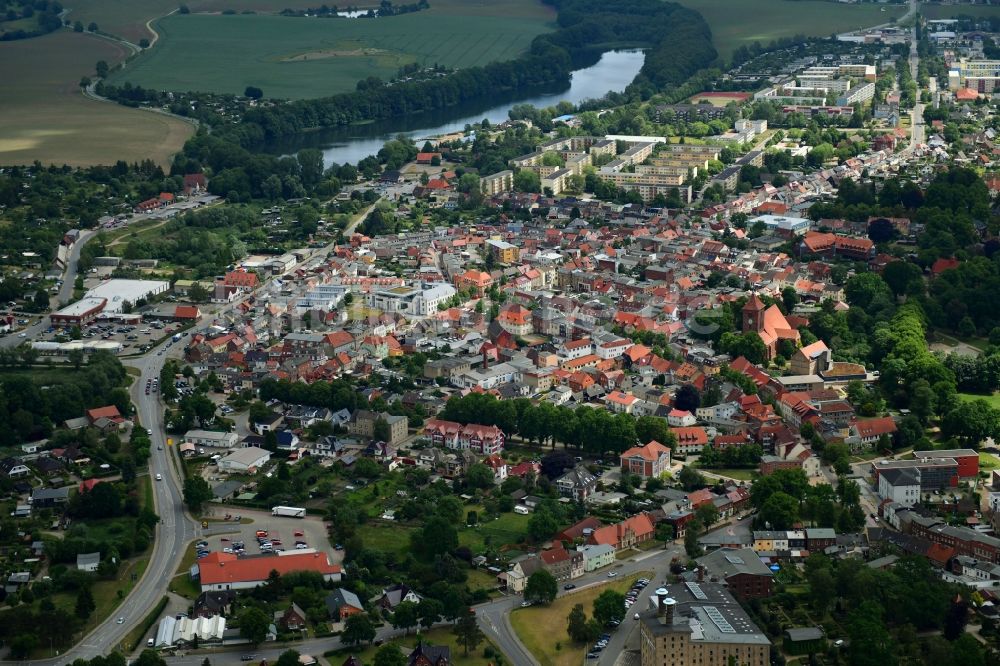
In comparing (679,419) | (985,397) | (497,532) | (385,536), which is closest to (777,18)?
(985,397)

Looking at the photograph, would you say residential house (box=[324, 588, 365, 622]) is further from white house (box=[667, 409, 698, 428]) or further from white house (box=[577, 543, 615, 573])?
white house (box=[667, 409, 698, 428])

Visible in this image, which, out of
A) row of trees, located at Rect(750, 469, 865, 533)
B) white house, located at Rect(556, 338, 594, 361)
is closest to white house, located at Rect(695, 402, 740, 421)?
row of trees, located at Rect(750, 469, 865, 533)

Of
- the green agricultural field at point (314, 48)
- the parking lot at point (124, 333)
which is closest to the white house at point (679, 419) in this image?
the parking lot at point (124, 333)

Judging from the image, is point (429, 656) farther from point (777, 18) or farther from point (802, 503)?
point (777, 18)

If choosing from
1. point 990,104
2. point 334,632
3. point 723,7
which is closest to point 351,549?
point 334,632

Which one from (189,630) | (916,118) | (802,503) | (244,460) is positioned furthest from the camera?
(916,118)

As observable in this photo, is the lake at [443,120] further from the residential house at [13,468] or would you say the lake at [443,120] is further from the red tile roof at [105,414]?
the residential house at [13,468]
